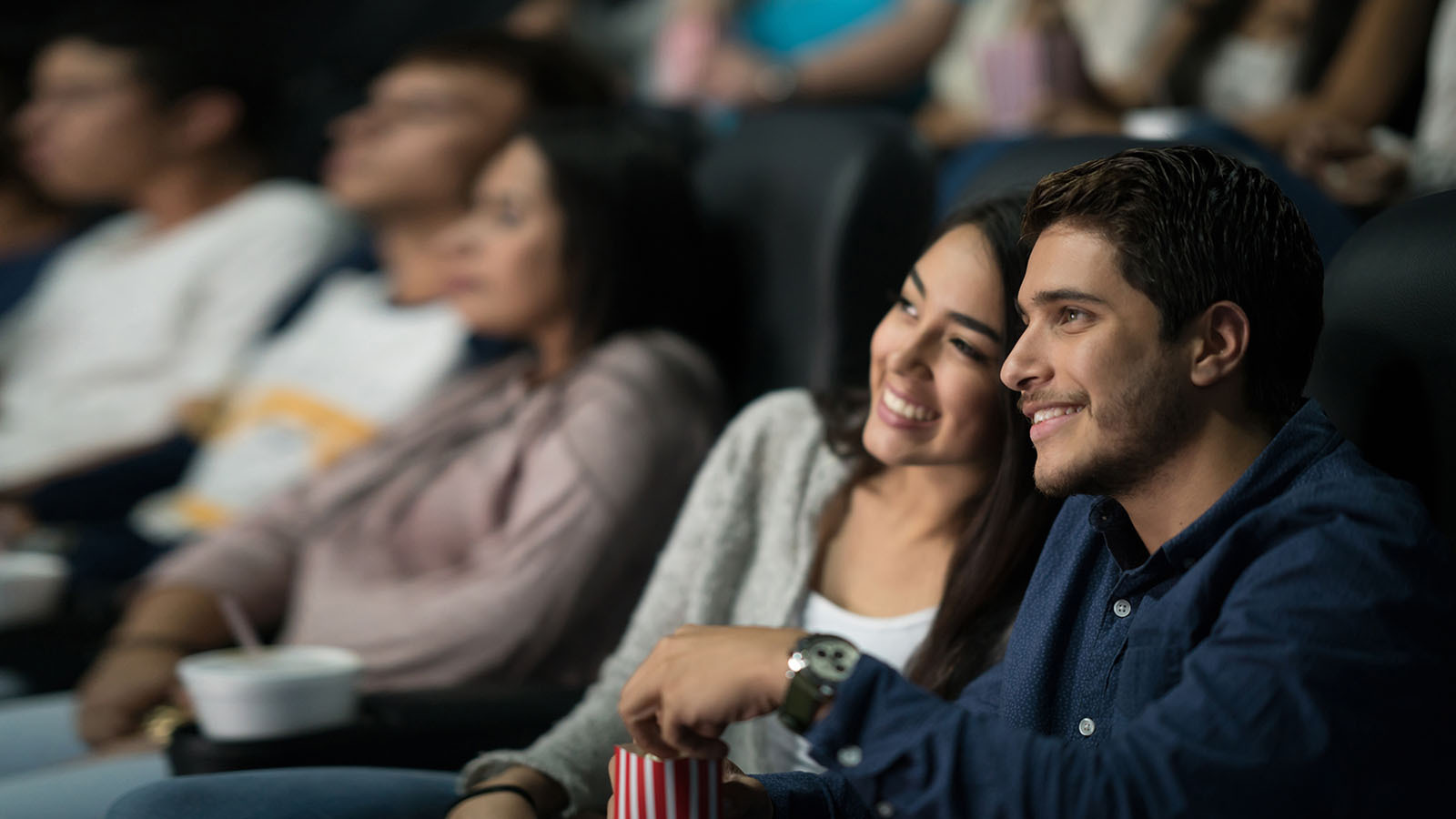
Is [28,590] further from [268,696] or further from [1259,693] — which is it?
[1259,693]

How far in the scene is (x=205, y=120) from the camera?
8.63ft

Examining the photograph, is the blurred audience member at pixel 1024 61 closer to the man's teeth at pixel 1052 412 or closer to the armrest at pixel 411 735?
the armrest at pixel 411 735

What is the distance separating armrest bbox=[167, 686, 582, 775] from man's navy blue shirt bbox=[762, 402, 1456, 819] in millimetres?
528

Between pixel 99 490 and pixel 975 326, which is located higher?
pixel 975 326

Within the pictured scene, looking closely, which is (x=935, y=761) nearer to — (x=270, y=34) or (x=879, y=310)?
(x=879, y=310)

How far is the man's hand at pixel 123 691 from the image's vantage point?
1481mm

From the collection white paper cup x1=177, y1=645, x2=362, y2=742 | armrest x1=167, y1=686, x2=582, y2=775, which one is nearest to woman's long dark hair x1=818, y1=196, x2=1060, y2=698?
armrest x1=167, y1=686, x2=582, y2=775

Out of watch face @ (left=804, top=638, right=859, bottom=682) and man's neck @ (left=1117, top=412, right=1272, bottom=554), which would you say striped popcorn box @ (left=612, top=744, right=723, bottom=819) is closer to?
watch face @ (left=804, top=638, right=859, bottom=682)

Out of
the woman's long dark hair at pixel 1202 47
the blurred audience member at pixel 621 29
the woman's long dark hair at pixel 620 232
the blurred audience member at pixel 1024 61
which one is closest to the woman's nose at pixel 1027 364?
the woman's long dark hair at pixel 620 232

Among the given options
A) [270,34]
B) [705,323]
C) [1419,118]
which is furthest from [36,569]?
[270,34]

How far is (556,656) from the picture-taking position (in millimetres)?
1417

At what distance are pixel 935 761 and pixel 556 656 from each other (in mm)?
788

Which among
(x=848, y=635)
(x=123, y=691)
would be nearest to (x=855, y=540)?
(x=848, y=635)

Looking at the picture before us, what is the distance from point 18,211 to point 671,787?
2.67 metres
